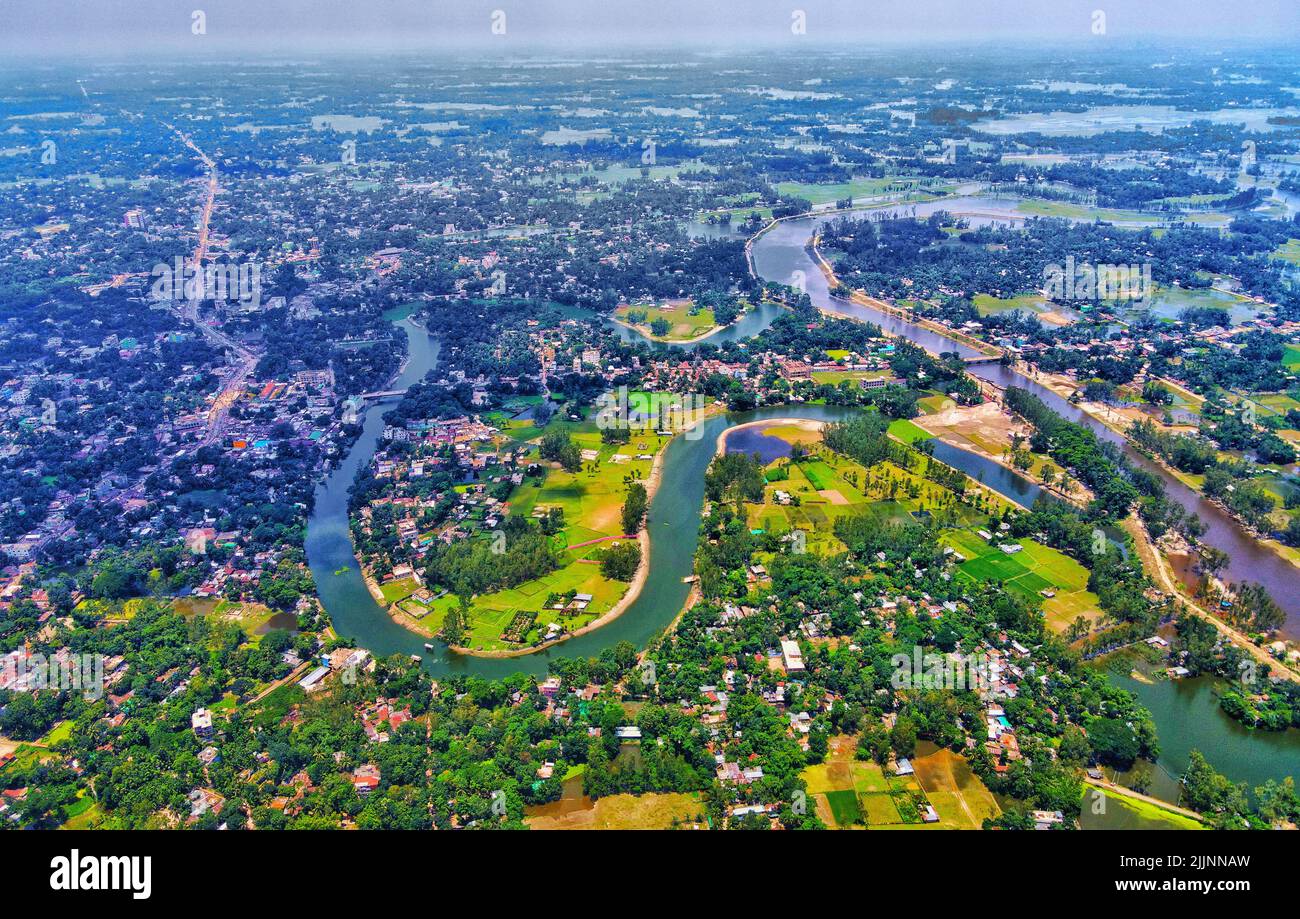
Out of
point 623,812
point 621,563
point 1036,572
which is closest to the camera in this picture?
point 623,812

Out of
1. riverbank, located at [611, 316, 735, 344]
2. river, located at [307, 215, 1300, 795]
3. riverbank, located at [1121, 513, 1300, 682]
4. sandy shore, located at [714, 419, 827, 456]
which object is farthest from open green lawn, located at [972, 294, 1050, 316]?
riverbank, located at [1121, 513, 1300, 682]

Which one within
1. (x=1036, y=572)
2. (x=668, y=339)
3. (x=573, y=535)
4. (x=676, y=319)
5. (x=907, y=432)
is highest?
(x=676, y=319)

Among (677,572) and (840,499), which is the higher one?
(840,499)

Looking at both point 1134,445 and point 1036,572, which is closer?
point 1036,572

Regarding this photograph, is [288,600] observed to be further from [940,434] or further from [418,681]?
[940,434]

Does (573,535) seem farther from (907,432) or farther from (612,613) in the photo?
(907,432)

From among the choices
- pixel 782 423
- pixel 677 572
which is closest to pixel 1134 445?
pixel 782 423

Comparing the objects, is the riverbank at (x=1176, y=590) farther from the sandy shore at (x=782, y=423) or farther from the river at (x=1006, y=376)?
the sandy shore at (x=782, y=423)

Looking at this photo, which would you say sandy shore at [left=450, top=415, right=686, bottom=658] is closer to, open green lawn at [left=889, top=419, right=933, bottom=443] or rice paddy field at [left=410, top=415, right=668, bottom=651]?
rice paddy field at [left=410, top=415, right=668, bottom=651]

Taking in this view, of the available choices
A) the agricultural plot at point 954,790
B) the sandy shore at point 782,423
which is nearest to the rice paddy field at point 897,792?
the agricultural plot at point 954,790

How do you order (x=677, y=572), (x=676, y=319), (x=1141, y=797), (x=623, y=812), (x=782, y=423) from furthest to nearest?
(x=676, y=319) → (x=782, y=423) → (x=677, y=572) → (x=1141, y=797) → (x=623, y=812)
